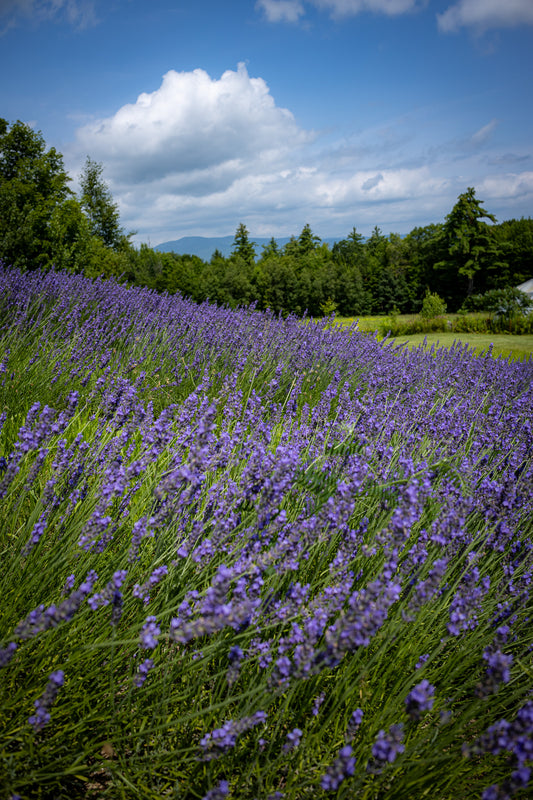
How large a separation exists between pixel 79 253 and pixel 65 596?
16.3 meters

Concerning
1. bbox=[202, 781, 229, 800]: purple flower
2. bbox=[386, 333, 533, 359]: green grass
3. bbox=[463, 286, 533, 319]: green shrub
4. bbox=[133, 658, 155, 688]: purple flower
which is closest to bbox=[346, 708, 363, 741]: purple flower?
bbox=[202, 781, 229, 800]: purple flower

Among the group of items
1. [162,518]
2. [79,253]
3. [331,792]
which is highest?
[79,253]

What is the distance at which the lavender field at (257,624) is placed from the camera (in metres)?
1.08

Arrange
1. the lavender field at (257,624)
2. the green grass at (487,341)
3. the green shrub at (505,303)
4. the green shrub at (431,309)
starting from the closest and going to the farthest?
1. the lavender field at (257,624)
2. the green grass at (487,341)
3. the green shrub at (505,303)
4. the green shrub at (431,309)

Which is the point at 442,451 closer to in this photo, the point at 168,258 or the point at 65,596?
the point at 65,596

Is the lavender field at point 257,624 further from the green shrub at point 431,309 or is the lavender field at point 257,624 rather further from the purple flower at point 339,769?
the green shrub at point 431,309

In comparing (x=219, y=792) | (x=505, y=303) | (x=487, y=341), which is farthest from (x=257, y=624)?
(x=505, y=303)

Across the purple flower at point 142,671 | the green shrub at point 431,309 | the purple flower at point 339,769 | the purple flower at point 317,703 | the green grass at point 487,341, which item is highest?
the green shrub at point 431,309

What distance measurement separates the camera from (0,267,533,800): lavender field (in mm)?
1078

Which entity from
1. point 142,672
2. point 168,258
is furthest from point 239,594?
point 168,258

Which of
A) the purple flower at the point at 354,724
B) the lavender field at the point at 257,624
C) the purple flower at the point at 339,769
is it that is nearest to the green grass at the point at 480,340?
the lavender field at the point at 257,624

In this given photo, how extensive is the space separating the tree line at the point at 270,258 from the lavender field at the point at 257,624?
7045mm

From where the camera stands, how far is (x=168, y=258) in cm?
3988

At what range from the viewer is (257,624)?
131 centimetres
